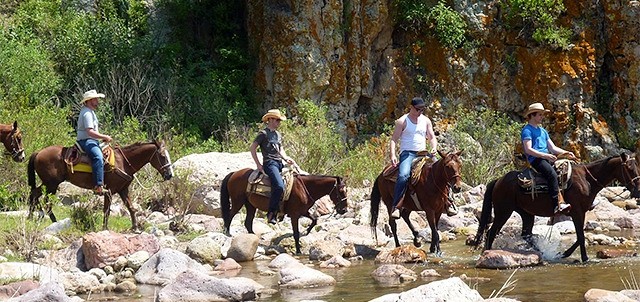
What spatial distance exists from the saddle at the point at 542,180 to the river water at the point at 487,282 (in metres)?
1.05

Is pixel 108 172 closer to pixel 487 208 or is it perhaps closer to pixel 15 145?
pixel 15 145

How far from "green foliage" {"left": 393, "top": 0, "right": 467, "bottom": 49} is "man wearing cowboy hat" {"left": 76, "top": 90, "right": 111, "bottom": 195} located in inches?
652

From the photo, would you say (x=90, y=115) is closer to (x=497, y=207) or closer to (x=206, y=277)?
(x=206, y=277)

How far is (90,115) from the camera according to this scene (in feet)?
47.6

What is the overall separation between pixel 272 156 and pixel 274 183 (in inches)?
18.4

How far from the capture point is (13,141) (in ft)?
52.3

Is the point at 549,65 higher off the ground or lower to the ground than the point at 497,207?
higher

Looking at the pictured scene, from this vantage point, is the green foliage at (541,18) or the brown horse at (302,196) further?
the green foliage at (541,18)

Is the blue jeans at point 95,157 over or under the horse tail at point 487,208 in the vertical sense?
over

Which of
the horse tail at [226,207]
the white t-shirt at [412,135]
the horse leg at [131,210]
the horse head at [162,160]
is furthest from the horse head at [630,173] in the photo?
the horse leg at [131,210]

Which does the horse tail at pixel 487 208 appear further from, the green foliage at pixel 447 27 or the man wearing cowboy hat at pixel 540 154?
the green foliage at pixel 447 27

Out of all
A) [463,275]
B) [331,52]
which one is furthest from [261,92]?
[463,275]

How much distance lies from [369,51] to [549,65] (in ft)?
19.4

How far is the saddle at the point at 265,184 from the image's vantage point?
14719 millimetres
